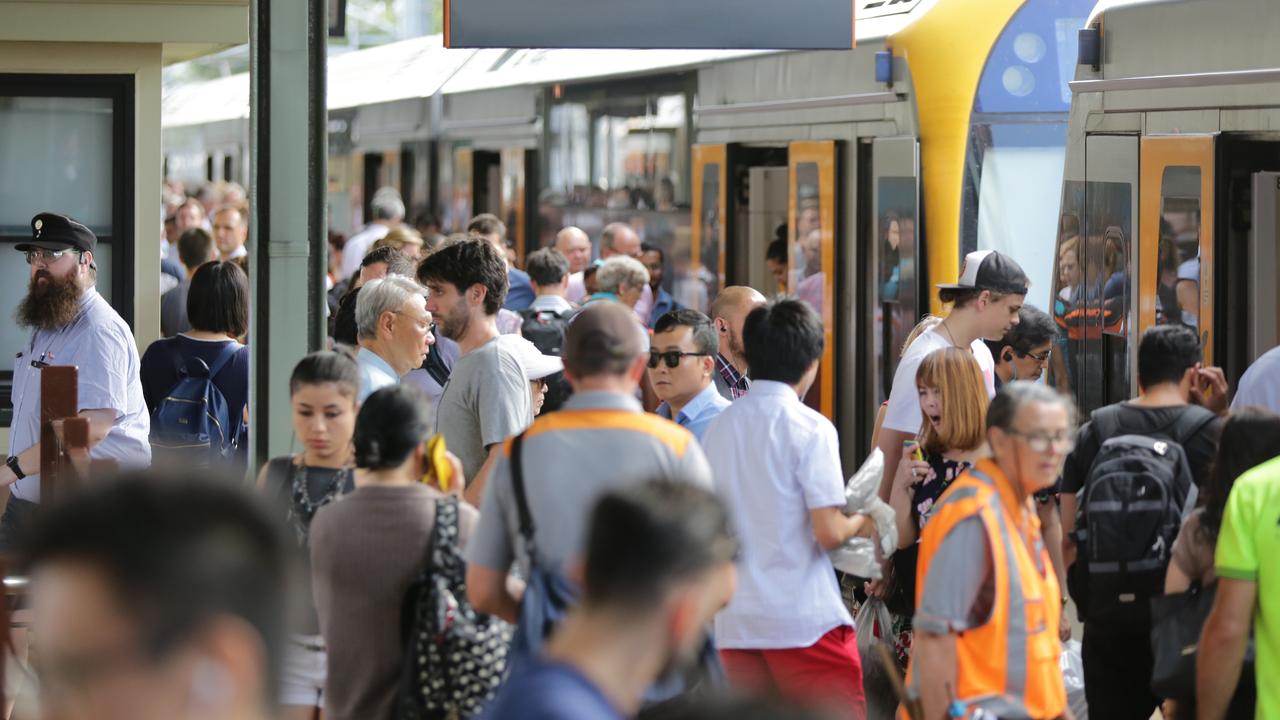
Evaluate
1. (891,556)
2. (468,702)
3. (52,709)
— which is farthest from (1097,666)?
(52,709)

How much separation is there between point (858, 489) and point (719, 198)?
7.13m

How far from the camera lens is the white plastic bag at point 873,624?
17.8ft

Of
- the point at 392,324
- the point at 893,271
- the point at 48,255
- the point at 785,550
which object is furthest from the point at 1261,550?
the point at 893,271

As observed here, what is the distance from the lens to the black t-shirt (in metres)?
5.14

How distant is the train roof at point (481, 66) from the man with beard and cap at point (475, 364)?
134 centimetres

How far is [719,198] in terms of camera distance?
11688 millimetres

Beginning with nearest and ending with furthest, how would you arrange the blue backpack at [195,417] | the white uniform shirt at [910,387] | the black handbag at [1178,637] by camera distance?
the black handbag at [1178,637]
the white uniform shirt at [910,387]
the blue backpack at [195,417]

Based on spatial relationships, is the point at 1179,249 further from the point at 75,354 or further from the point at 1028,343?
the point at 75,354

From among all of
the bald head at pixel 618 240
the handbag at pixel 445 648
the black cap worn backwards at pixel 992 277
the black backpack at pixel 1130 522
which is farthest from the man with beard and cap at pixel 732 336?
the bald head at pixel 618 240

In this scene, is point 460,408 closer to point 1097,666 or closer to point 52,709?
point 1097,666

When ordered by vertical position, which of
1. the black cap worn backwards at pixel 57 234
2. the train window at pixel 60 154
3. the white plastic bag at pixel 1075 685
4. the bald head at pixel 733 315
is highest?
the train window at pixel 60 154

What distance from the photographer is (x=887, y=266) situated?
9.47 m

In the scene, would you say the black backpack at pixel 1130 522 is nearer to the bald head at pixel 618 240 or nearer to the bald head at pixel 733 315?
the bald head at pixel 733 315

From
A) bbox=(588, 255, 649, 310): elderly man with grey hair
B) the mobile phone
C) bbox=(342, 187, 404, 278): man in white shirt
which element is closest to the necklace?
the mobile phone
